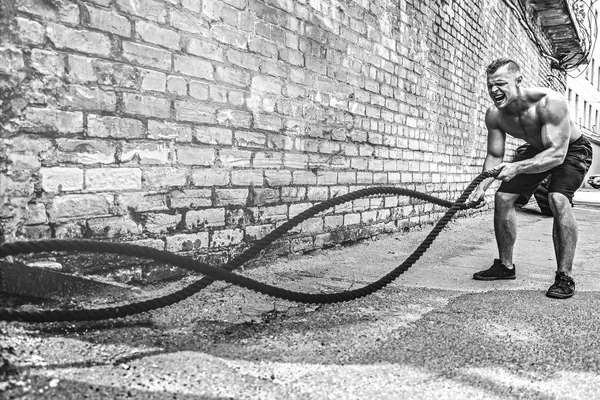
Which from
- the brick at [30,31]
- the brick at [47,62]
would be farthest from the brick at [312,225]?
the brick at [30,31]

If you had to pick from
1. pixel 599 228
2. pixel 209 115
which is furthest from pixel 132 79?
pixel 599 228

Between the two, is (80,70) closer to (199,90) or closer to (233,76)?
(199,90)

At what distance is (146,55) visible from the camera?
2.95 m

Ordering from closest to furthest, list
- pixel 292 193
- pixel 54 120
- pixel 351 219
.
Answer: pixel 54 120
pixel 292 193
pixel 351 219

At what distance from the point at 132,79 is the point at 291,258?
1937mm

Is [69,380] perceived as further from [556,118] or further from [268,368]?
[556,118]

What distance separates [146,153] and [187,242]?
2.04 ft

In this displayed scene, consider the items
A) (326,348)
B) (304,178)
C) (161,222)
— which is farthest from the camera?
(304,178)

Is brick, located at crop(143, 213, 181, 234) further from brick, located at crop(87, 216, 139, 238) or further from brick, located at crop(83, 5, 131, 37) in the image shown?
brick, located at crop(83, 5, 131, 37)

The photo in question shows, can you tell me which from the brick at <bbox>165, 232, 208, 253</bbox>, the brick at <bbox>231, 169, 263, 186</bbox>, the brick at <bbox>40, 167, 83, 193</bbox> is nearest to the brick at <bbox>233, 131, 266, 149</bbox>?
the brick at <bbox>231, 169, 263, 186</bbox>

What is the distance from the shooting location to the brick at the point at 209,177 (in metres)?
3.30

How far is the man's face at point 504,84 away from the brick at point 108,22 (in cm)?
243

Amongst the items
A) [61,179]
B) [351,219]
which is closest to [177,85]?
[61,179]

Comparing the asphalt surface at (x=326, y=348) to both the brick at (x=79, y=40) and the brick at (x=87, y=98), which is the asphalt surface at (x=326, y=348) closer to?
the brick at (x=87, y=98)
